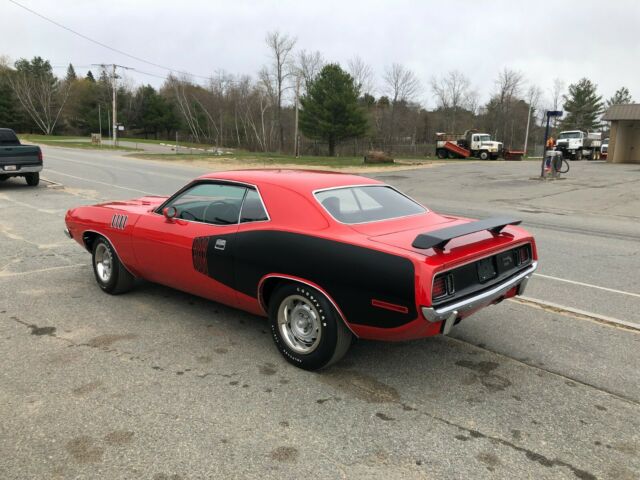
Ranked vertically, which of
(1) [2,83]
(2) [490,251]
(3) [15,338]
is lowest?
(3) [15,338]

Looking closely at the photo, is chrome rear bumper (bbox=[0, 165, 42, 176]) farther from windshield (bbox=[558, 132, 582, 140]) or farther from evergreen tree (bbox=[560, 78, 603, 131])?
evergreen tree (bbox=[560, 78, 603, 131])

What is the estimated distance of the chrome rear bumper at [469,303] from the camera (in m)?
3.02

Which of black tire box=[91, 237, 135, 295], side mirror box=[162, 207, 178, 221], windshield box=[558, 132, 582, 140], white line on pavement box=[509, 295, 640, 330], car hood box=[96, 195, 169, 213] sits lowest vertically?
white line on pavement box=[509, 295, 640, 330]

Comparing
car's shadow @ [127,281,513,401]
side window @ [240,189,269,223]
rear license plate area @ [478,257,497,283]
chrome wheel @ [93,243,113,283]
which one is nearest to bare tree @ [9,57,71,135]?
chrome wheel @ [93,243,113,283]

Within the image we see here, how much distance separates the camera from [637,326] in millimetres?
4582

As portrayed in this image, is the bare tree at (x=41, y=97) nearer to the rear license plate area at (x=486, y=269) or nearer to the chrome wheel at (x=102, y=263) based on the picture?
the chrome wheel at (x=102, y=263)

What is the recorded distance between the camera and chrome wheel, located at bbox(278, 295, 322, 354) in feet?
11.6

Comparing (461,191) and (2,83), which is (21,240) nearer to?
(461,191)

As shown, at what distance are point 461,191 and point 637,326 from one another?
49.6 ft

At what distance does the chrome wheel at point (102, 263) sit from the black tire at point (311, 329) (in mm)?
2410

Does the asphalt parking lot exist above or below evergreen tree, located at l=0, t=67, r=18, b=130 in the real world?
below

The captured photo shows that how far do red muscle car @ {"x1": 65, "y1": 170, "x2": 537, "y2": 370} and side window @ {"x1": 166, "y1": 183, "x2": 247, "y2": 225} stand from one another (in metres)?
0.01

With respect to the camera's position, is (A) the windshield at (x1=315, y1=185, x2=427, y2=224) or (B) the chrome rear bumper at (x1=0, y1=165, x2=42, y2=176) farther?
(B) the chrome rear bumper at (x1=0, y1=165, x2=42, y2=176)

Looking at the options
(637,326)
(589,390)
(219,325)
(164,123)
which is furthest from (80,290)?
(164,123)
